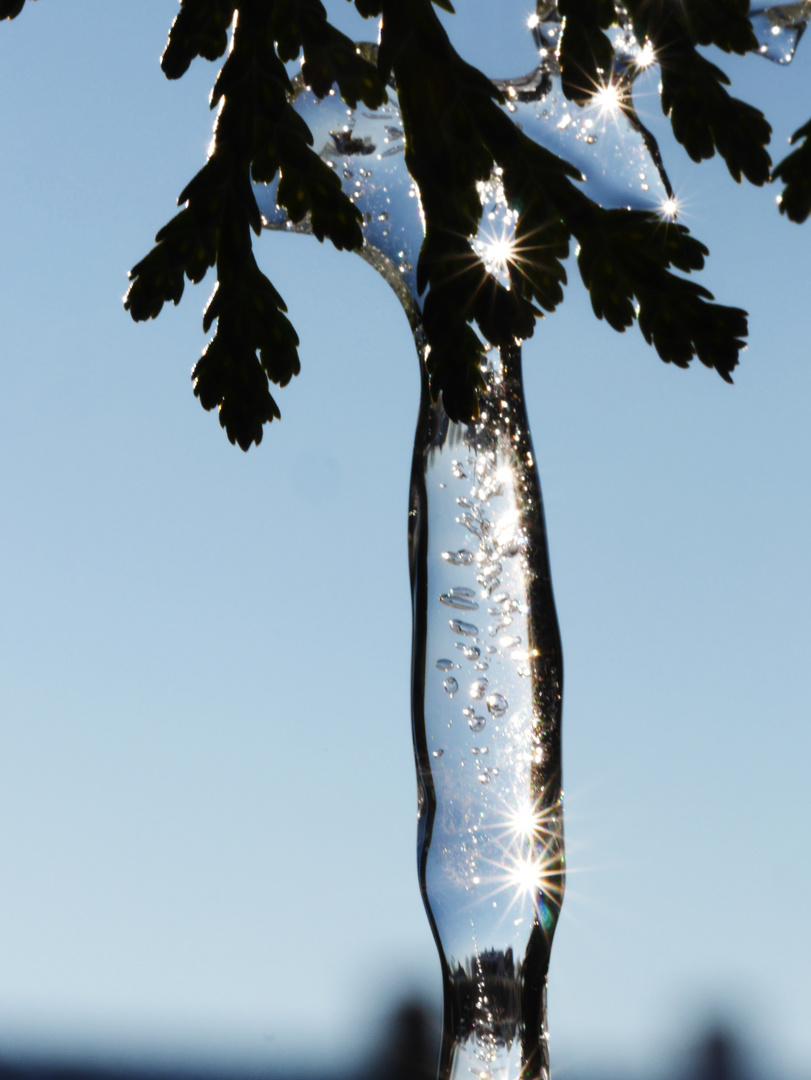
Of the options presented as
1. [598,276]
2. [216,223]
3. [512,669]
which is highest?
[216,223]

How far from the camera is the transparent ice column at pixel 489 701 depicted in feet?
8.81

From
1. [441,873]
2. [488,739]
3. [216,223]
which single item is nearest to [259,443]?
[216,223]

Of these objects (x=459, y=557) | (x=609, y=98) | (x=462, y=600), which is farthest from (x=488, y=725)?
(x=609, y=98)

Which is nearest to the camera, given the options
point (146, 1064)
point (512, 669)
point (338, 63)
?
point (338, 63)

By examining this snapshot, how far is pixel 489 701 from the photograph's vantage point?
9.21ft

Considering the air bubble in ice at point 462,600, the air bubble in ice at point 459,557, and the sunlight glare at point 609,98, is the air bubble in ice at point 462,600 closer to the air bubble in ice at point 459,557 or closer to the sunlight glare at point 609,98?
the air bubble in ice at point 459,557

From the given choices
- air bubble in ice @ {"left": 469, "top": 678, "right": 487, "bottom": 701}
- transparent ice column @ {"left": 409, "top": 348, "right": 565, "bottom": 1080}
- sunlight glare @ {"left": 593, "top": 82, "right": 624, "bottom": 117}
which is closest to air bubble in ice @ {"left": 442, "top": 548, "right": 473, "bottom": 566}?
transparent ice column @ {"left": 409, "top": 348, "right": 565, "bottom": 1080}

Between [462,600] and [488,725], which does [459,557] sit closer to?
[462,600]

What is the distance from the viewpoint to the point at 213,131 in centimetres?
267

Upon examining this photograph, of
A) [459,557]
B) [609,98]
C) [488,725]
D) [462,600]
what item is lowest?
[488,725]

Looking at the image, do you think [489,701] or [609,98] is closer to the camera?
[489,701]

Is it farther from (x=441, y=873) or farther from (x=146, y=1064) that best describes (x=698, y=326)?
(x=146, y=1064)

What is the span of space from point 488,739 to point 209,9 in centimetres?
187

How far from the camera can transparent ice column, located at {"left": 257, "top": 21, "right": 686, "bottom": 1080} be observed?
2686 mm
